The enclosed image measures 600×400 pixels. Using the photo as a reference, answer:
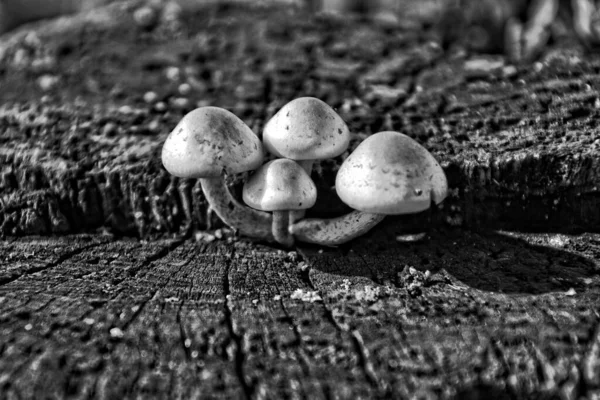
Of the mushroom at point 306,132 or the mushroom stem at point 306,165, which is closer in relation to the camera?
the mushroom at point 306,132

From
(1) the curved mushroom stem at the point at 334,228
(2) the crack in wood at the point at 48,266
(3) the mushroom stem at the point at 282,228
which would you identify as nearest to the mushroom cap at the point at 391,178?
(1) the curved mushroom stem at the point at 334,228

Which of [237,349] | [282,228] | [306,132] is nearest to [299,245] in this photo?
[282,228]

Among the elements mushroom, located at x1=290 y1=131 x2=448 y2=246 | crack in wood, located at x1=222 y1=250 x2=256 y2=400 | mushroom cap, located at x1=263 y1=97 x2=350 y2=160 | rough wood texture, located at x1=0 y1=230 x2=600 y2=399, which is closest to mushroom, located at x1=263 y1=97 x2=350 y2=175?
mushroom cap, located at x1=263 y1=97 x2=350 y2=160

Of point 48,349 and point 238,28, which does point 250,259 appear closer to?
point 48,349

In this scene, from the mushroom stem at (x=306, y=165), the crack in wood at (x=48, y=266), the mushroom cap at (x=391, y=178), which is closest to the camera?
the mushroom cap at (x=391, y=178)

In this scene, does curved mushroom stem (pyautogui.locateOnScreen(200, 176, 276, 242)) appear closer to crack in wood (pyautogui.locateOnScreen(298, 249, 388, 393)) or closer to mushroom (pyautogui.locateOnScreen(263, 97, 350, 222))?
mushroom (pyautogui.locateOnScreen(263, 97, 350, 222))

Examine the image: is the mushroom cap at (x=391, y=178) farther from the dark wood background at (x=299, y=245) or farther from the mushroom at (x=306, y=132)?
the dark wood background at (x=299, y=245)

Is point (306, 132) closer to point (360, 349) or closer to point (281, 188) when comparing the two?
point (281, 188)
